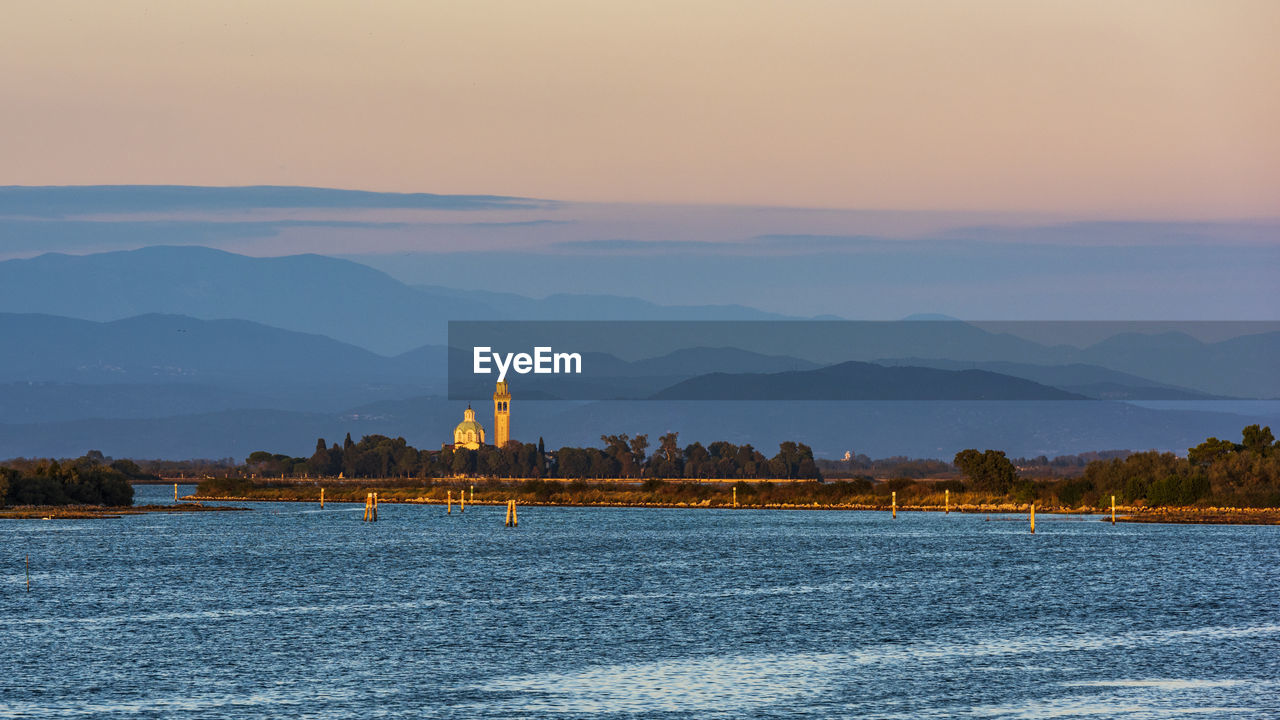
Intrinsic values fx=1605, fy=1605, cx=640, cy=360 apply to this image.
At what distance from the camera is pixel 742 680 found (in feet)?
167

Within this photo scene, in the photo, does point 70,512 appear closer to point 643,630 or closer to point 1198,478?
point 1198,478

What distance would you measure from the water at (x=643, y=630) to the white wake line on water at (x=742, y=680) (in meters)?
0.16

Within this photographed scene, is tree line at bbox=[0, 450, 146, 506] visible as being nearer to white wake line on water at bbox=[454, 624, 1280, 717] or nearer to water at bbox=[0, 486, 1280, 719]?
water at bbox=[0, 486, 1280, 719]

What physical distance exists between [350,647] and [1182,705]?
29160 mm

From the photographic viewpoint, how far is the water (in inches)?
1850

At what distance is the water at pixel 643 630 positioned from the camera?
4700 centimetres

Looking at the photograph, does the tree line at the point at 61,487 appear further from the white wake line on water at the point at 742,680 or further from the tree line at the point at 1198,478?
the white wake line on water at the point at 742,680

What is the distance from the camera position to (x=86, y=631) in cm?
6319

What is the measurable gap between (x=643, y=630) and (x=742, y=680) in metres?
13.7

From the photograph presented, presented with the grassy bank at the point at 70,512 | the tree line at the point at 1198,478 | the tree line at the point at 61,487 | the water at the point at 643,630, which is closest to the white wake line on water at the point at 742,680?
the water at the point at 643,630

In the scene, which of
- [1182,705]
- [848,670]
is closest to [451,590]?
[848,670]

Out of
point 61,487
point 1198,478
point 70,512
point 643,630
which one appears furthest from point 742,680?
point 61,487

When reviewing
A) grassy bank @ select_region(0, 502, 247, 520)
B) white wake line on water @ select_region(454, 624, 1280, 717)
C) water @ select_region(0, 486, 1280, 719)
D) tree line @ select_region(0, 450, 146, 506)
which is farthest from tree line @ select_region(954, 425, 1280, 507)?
tree line @ select_region(0, 450, 146, 506)

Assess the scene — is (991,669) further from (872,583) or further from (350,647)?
(872,583)
